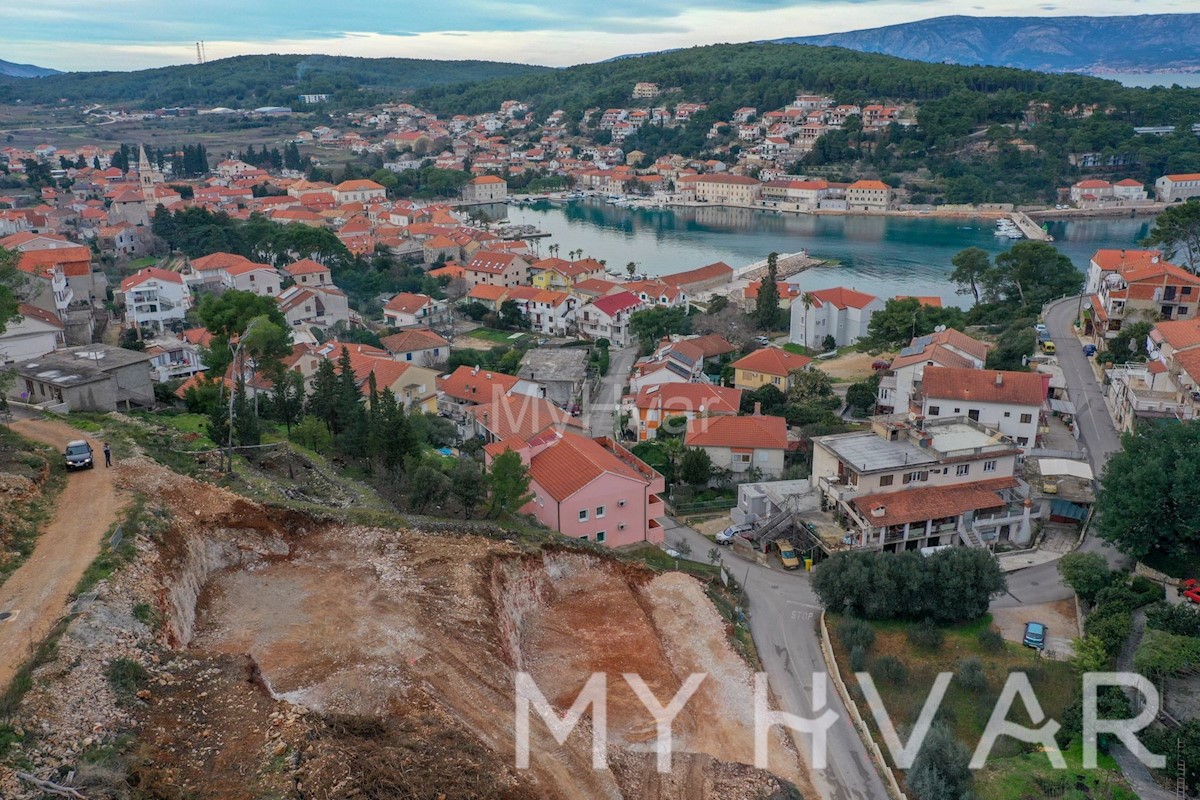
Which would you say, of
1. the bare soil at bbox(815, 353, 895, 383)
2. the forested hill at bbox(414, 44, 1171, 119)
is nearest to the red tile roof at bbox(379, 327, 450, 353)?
the bare soil at bbox(815, 353, 895, 383)

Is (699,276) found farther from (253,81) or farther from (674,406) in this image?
(253,81)

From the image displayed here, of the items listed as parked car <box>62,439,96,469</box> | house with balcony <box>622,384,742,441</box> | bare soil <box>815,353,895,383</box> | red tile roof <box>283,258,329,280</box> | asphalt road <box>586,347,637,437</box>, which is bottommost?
asphalt road <box>586,347,637,437</box>

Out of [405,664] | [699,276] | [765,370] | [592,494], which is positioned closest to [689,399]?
[765,370]

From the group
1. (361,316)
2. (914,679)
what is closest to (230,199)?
(361,316)

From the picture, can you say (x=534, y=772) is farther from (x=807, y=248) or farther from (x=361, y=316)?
(x=807, y=248)

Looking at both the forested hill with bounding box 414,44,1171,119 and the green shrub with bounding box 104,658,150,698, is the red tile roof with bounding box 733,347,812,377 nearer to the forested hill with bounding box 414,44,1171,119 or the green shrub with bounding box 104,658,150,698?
the green shrub with bounding box 104,658,150,698

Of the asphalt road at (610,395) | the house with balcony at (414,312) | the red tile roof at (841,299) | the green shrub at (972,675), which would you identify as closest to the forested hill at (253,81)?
the house with balcony at (414,312)
